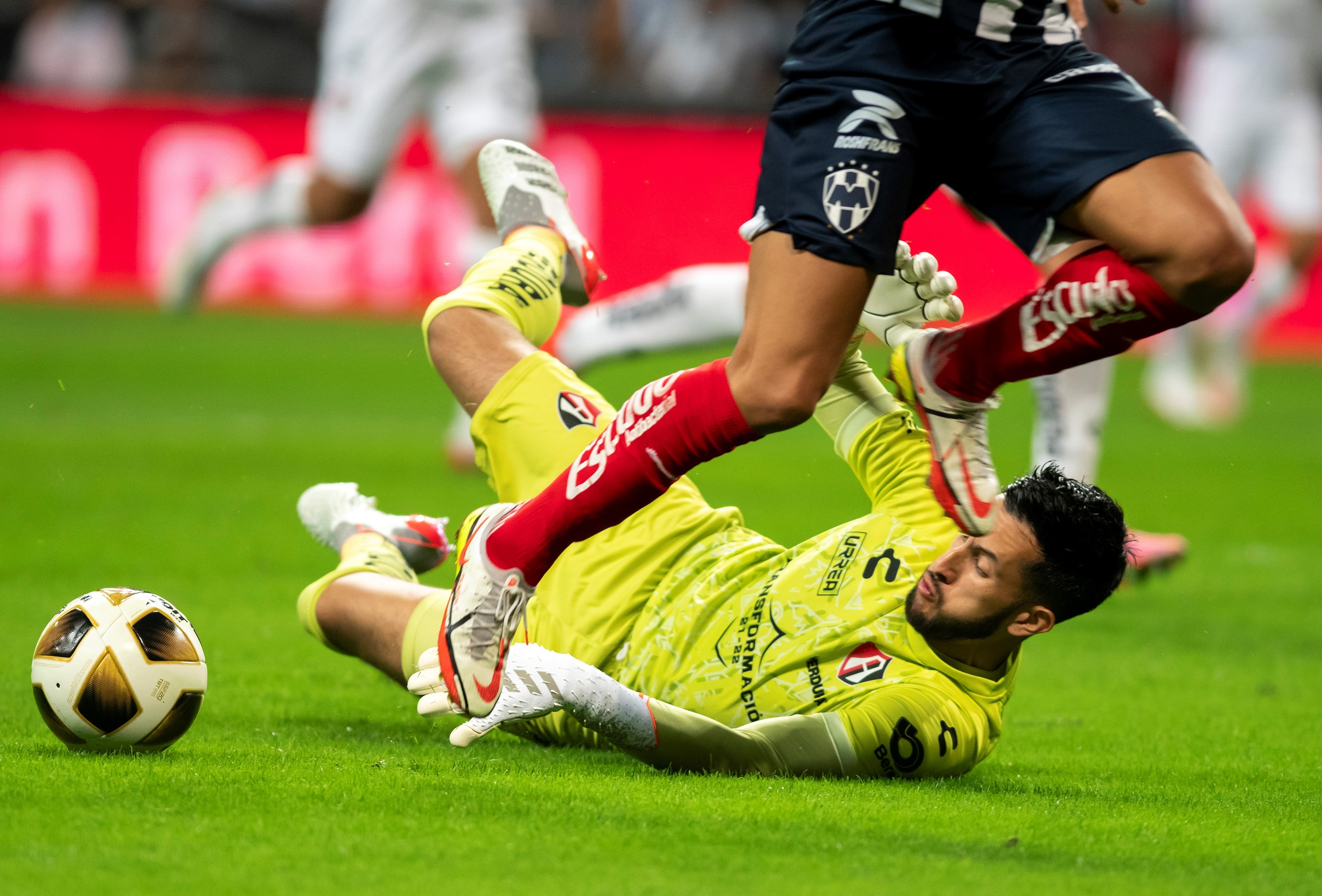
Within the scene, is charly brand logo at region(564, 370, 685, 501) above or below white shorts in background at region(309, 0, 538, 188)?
above

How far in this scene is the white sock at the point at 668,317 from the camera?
201 inches

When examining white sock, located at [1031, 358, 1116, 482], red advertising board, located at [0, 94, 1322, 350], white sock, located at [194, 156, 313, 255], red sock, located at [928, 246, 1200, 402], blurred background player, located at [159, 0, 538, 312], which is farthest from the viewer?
red advertising board, located at [0, 94, 1322, 350]

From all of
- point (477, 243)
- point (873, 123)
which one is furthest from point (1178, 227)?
point (477, 243)

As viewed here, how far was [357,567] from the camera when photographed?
3955 mm

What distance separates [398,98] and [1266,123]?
5076mm

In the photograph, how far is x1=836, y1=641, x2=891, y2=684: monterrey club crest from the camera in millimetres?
3359

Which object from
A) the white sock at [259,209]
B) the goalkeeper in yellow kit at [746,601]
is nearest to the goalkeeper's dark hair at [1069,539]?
the goalkeeper in yellow kit at [746,601]

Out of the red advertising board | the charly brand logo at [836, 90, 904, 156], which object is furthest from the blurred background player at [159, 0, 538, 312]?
the red advertising board

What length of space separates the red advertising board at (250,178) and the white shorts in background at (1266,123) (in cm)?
394

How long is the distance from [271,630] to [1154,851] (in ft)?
8.73

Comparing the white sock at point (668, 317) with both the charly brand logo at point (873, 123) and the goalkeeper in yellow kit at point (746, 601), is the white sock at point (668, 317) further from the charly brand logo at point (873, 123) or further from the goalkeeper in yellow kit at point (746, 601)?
the charly brand logo at point (873, 123)

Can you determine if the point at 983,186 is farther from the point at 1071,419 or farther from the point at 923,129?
the point at 1071,419

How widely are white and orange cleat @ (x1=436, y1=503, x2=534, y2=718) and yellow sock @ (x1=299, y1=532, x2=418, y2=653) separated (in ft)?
2.09

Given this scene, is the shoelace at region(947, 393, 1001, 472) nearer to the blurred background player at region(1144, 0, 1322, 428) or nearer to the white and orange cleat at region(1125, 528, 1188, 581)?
the white and orange cleat at region(1125, 528, 1188, 581)
